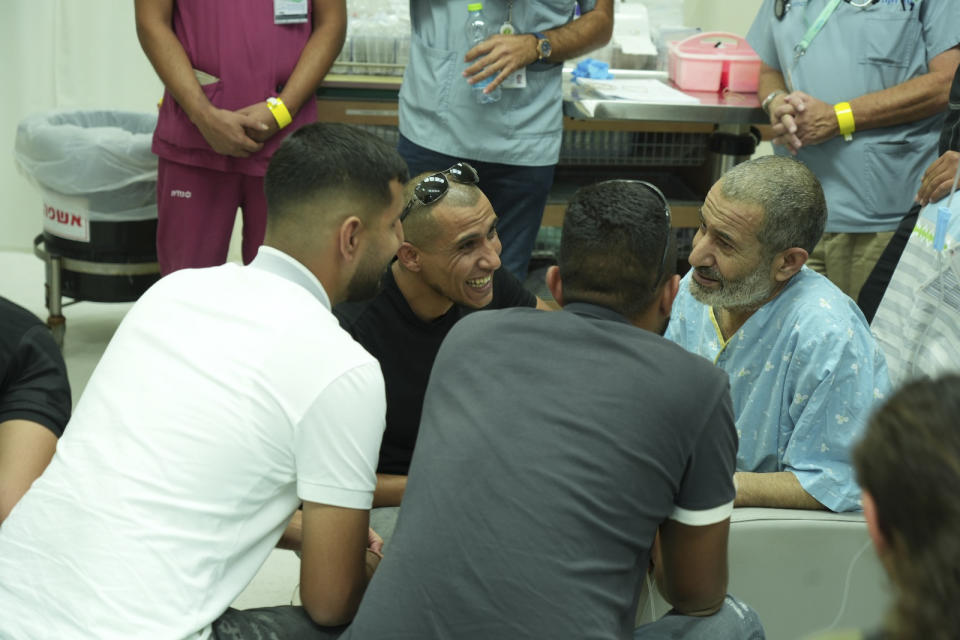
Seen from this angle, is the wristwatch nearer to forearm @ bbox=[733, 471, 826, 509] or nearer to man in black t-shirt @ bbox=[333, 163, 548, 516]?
man in black t-shirt @ bbox=[333, 163, 548, 516]

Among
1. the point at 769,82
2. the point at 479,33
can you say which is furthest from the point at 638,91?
the point at 479,33

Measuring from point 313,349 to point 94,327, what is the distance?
2495mm

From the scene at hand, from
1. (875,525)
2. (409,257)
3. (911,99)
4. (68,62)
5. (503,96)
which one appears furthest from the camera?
(68,62)

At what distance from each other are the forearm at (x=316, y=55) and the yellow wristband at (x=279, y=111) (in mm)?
12

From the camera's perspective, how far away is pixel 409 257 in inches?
76.5

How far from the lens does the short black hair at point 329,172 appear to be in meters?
1.55

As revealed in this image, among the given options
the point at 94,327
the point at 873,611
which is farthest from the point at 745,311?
the point at 94,327

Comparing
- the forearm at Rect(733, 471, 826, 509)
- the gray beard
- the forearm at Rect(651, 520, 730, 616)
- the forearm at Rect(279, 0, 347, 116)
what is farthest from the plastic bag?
the forearm at Rect(651, 520, 730, 616)

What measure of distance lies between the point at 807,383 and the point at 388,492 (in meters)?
0.74

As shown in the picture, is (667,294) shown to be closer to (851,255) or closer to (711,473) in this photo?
(711,473)

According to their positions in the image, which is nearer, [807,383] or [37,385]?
[37,385]

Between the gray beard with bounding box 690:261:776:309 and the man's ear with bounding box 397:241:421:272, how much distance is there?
0.54 meters

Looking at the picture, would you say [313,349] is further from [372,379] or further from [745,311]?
[745,311]

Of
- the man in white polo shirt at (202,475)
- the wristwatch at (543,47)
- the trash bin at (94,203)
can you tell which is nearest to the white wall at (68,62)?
the trash bin at (94,203)
